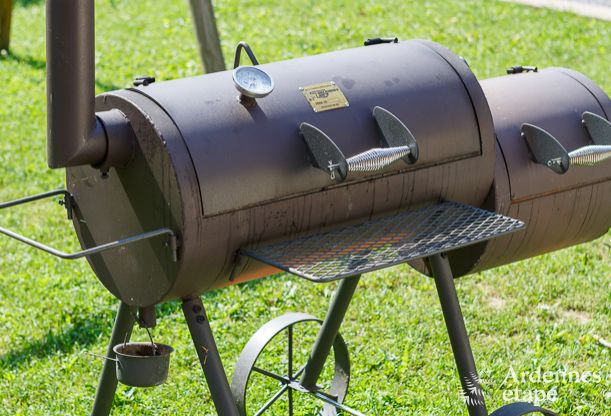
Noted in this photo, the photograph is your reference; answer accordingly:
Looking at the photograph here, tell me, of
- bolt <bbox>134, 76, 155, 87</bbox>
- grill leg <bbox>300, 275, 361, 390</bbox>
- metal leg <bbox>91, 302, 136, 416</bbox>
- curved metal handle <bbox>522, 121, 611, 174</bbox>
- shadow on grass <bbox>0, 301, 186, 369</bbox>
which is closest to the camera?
bolt <bbox>134, 76, 155, 87</bbox>

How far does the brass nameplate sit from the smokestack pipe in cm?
51

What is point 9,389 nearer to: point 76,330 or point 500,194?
point 76,330

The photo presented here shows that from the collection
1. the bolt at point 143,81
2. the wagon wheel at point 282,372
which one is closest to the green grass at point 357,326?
the wagon wheel at point 282,372

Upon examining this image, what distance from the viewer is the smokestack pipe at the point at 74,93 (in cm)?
243

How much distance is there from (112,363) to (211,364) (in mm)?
592

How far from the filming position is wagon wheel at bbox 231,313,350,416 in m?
3.58

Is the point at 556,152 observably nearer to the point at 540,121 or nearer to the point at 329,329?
the point at 540,121

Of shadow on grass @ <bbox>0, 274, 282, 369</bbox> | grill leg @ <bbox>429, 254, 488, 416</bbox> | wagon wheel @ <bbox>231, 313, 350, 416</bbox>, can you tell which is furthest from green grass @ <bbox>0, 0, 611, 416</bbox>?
grill leg @ <bbox>429, 254, 488, 416</bbox>

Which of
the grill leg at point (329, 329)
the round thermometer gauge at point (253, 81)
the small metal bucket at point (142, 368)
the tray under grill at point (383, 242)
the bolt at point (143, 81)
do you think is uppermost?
the round thermometer gauge at point (253, 81)

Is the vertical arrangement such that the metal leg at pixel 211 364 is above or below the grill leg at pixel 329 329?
above

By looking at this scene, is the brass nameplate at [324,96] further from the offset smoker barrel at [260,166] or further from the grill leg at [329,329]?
the grill leg at [329,329]

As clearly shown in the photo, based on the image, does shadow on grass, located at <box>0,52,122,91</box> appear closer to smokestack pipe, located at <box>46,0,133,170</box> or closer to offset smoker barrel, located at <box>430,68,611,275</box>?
offset smoker barrel, located at <box>430,68,611,275</box>

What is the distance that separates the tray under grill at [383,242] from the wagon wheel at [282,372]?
88 centimetres

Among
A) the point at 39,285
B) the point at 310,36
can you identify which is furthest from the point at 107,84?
the point at 39,285
